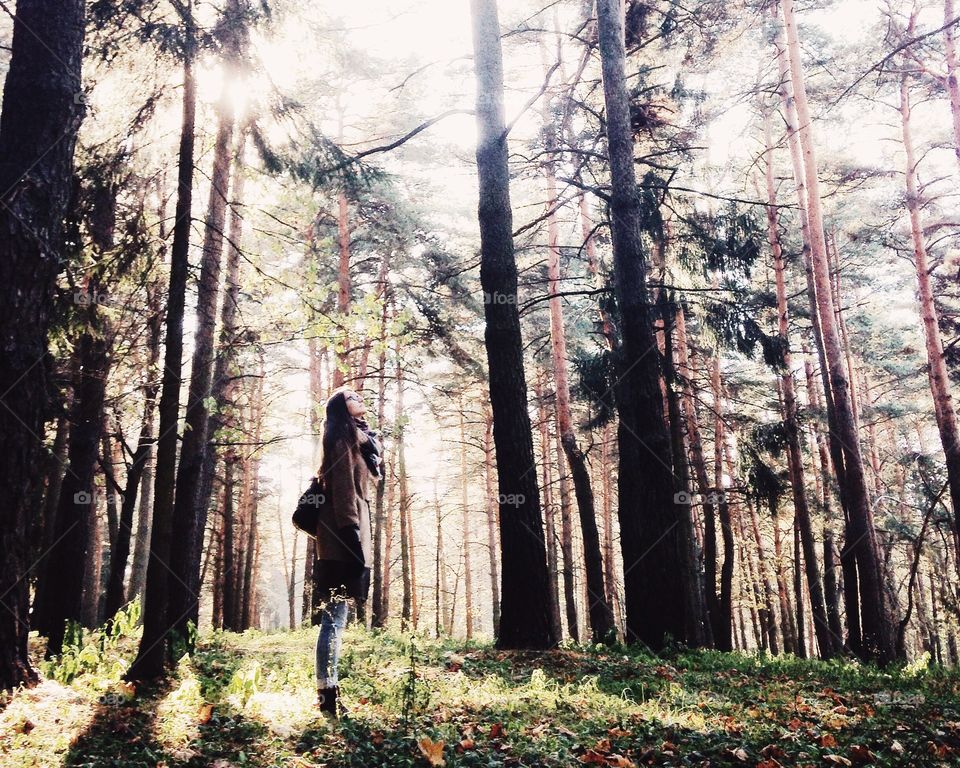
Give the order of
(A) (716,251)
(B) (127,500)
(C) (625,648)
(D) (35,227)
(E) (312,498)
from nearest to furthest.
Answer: (D) (35,227)
(E) (312,498)
(C) (625,648)
(B) (127,500)
(A) (716,251)

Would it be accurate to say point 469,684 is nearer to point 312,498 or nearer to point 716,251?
point 312,498

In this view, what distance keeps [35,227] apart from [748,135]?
1742 cm

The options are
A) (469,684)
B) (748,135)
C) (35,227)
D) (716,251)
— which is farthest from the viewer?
(748,135)

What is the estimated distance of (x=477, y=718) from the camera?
14.2 feet

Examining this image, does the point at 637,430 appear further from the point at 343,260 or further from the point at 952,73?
the point at 952,73

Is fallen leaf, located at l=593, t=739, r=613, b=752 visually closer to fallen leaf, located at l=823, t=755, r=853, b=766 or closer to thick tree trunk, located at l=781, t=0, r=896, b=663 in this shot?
fallen leaf, located at l=823, t=755, r=853, b=766

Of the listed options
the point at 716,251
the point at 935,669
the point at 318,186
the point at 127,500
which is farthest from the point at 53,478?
the point at 935,669

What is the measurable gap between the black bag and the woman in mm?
56

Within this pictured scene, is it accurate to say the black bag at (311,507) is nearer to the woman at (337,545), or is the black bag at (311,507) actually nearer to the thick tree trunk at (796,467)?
the woman at (337,545)

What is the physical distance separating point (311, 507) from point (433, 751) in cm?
203

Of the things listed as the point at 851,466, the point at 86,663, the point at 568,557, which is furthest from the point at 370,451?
the point at 568,557

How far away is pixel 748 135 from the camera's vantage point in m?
17.2

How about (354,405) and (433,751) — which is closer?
(433,751)

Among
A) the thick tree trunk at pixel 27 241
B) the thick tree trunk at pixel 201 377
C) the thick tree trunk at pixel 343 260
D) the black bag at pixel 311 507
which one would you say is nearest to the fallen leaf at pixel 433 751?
the black bag at pixel 311 507
